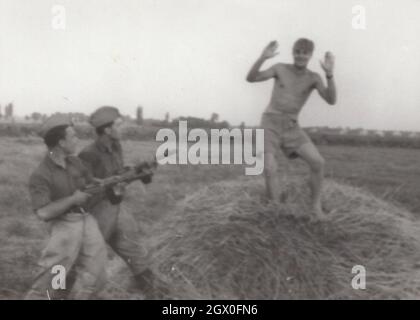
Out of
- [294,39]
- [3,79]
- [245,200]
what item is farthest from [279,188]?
[3,79]

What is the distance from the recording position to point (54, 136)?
12.5ft

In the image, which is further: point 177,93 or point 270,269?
point 177,93

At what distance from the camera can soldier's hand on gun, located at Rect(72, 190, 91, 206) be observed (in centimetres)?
377

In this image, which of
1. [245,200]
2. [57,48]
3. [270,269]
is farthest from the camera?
[57,48]

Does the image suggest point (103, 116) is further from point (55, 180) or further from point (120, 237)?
point (120, 237)

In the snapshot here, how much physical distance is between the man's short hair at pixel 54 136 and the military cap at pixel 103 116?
0.31 m

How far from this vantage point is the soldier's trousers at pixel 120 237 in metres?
3.95

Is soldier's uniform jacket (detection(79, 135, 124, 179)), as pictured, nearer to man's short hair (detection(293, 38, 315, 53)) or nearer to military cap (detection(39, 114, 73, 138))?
military cap (detection(39, 114, 73, 138))

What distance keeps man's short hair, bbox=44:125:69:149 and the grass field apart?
1.24ft

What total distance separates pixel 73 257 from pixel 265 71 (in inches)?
78.2

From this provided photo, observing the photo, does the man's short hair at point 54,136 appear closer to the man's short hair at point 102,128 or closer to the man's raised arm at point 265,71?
the man's short hair at point 102,128

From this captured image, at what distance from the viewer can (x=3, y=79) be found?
4508 millimetres
